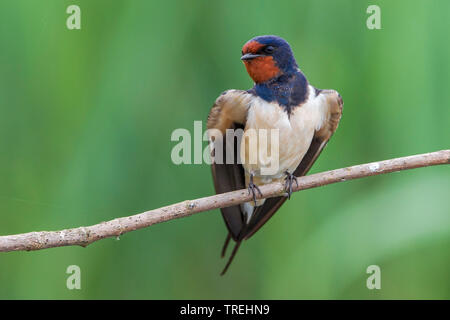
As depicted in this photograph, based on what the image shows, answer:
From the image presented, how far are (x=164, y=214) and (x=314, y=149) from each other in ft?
2.43

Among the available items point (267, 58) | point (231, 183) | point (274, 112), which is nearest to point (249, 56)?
point (267, 58)

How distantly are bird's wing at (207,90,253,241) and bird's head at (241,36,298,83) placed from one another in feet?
0.22

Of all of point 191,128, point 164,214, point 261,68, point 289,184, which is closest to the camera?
point 164,214

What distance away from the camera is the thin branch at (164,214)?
1.05 meters

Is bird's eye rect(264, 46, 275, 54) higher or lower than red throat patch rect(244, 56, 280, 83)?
higher

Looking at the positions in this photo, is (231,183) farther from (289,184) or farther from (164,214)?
(164,214)

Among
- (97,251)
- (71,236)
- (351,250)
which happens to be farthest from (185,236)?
(71,236)

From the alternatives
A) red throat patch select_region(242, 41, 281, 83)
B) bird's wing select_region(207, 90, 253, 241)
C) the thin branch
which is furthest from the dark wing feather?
the thin branch

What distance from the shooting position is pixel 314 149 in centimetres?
176

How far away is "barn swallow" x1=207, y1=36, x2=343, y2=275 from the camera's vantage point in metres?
1.56

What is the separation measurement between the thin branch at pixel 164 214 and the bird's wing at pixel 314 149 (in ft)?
1.10

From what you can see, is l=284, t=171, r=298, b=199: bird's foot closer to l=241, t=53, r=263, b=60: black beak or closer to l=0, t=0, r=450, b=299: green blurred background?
l=0, t=0, r=450, b=299: green blurred background

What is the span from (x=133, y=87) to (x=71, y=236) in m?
0.66

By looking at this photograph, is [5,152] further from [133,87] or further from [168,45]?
[168,45]
